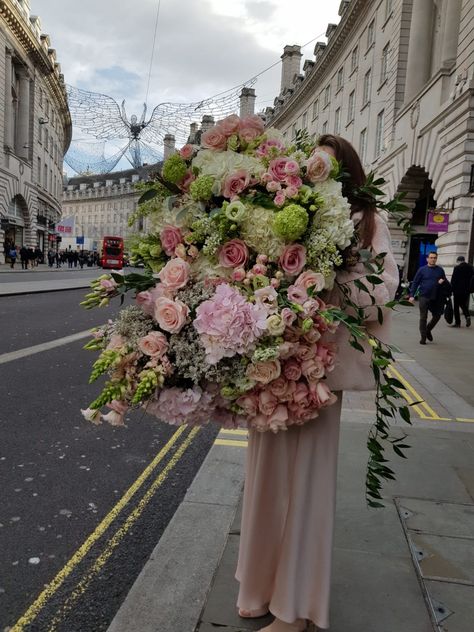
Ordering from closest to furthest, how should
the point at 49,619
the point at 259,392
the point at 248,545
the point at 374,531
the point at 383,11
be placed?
the point at 259,392 → the point at 248,545 → the point at 49,619 → the point at 374,531 → the point at 383,11

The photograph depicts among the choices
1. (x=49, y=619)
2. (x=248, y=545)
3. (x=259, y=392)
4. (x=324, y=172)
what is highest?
(x=324, y=172)

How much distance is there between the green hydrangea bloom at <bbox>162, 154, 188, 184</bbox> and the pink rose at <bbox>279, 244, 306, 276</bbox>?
514 mm

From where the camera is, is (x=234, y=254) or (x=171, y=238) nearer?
(x=234, y=254)

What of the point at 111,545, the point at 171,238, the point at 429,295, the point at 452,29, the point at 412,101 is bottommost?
the point at 111,545

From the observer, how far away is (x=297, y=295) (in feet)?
5.42

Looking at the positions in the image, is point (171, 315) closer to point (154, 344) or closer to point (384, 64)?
point (154, 344)

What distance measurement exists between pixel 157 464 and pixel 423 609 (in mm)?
2197

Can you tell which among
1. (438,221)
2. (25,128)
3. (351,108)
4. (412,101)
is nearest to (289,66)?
(351,108)

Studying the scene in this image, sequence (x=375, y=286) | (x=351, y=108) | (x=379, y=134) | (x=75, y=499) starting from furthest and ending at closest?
(x=351, y=108) → (x=379, y=134) → (x=75, y=499) → (x=375, y=286)

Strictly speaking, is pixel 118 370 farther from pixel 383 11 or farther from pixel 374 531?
pixel 383 11

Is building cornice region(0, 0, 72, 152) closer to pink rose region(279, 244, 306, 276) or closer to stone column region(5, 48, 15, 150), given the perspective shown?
stone column region(5, 48, 15, 150)

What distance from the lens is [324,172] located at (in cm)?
176

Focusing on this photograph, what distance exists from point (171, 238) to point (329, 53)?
39525 millimetres

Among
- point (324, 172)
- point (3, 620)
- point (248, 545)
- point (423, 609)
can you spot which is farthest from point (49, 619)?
point (324, 172)
